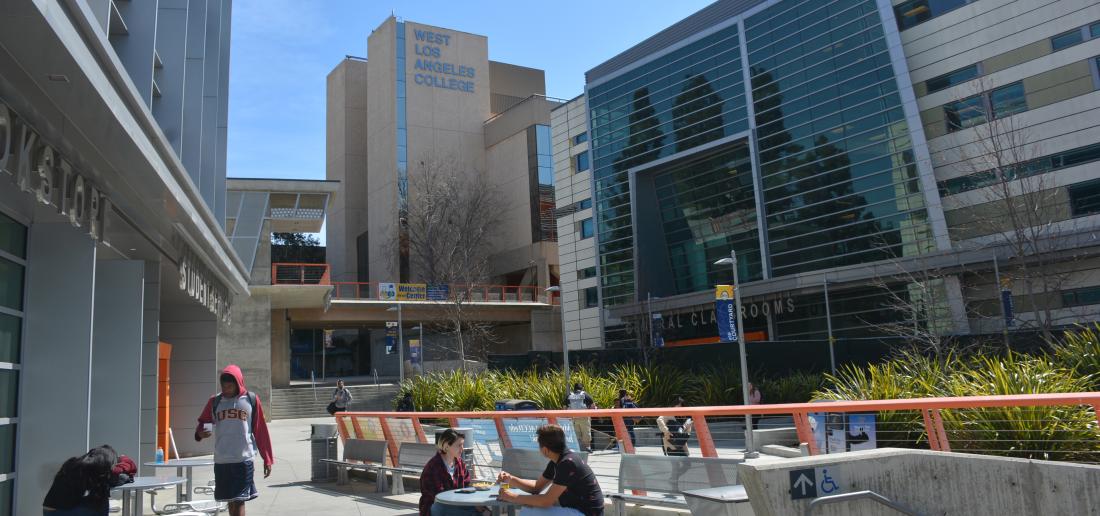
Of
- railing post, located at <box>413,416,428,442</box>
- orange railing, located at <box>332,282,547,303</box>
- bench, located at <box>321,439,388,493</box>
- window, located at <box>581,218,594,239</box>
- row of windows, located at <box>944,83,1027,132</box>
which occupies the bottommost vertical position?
bench, located at <box>321,439,388,493</box>

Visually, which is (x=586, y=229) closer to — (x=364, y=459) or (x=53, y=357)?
(x=364, y=459)

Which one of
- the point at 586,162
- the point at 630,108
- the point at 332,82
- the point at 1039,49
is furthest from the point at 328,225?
the point at 1039,49

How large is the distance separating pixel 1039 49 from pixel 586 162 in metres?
31.5

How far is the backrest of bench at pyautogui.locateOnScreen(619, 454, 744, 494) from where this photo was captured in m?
6.90

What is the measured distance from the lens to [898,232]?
37.3m

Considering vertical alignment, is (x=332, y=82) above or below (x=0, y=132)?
above

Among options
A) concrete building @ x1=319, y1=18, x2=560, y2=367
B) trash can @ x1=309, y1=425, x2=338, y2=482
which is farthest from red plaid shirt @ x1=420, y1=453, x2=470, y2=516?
concrete building @ x1=319, y1=18, x2=560, y2=367

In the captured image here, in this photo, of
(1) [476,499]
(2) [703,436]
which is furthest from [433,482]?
(2) [703,436]

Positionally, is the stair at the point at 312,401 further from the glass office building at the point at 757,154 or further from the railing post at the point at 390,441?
the railing post at the point at 390,441

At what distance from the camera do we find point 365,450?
42.3 ft

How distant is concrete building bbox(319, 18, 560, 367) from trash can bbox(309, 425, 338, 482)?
4754 centimetres

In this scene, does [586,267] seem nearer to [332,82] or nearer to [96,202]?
[332,82]

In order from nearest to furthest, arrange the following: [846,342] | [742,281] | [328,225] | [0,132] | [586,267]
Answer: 1. [0,132]
2. [846,342]
3. [742,281]
4. [586,267]
5. [328,225]

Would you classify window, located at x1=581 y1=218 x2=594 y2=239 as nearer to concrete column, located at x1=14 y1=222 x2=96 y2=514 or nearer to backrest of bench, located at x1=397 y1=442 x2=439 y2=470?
backrest of bench, located at x1=397 y1=442 x2=439 y2=470
